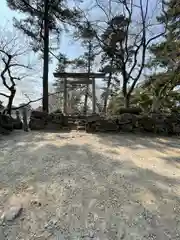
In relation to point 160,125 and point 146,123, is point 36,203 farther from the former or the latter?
point 160,125

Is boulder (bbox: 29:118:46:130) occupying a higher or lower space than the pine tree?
lower

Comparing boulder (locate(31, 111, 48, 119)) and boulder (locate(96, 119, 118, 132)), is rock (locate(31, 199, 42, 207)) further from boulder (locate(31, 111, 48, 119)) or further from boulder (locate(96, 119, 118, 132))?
boulder (locate(31, 111, 48, 119))

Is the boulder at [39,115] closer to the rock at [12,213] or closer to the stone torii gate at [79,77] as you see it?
the stone torii gate at [79,77]

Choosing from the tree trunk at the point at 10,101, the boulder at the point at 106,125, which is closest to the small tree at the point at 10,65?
the tree trunk at the point at 10,101

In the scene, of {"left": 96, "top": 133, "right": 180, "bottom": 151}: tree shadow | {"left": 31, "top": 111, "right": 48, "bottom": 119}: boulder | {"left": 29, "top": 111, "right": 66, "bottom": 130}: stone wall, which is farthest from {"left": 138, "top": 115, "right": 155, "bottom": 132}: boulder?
{"left": 31, "top": 111, "right": 48, "bottom": 119}: boulder

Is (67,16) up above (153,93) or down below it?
above

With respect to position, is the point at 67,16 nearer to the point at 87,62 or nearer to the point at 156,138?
the point at 87,62

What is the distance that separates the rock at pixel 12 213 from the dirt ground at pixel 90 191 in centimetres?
5

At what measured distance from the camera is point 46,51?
739 cm

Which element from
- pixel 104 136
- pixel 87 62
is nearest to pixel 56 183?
pixel 104 136

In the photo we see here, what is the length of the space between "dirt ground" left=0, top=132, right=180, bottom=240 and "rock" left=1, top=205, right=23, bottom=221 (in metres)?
0.05

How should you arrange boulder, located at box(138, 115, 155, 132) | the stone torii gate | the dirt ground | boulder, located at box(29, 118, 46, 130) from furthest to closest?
1. the stone torii gate
2. boulder, located at box(29, 118, 46, 130)
3. boulder, located at box(138, 115, 155, 132)
4. the dirt ground

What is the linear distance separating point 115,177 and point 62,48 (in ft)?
Result: 23.3

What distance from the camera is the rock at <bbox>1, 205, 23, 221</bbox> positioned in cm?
205
